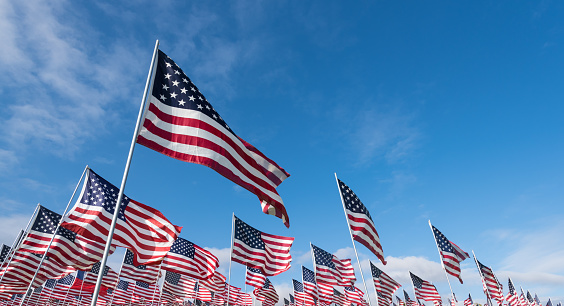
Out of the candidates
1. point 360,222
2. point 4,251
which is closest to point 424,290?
point 360,222

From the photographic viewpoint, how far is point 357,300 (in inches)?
1686

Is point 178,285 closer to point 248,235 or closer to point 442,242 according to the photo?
point 248,235

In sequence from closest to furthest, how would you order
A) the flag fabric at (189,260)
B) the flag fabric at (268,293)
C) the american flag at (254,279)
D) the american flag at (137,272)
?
1. the flag fabric at (189,260)
2. the american flag at (254,279)
3. the american flag at (137,272)
4. the flag fabric at (268,293)

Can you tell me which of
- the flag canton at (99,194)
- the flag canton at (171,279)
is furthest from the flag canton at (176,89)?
the flag canton at (171,279)

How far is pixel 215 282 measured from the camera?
3875cm

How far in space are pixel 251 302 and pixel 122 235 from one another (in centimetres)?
3914

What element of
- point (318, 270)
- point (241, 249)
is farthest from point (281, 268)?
point (318, 270)

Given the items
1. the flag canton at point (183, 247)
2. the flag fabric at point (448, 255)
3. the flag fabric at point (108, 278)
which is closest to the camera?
the flag canton at point (183, 247)

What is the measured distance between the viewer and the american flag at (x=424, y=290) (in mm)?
42531

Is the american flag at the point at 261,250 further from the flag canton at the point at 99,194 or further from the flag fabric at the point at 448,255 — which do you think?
the flag fabric at the point at 448,255

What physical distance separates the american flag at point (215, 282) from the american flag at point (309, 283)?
9090mm

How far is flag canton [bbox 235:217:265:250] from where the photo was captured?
80.2 feet

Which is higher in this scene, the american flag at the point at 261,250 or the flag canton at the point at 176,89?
the american flag at the point at 261,250

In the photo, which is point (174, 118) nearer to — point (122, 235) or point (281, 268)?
point (122, 235)
